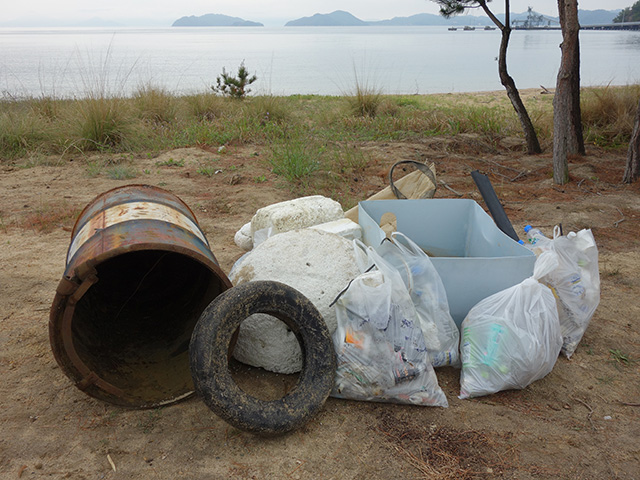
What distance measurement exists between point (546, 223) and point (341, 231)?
2691 millimetres

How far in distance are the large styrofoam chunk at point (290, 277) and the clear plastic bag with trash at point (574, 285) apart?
1.25 metres

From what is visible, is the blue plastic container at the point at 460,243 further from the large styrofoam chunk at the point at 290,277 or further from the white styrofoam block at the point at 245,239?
the white styrofoam block at the point at 245,239

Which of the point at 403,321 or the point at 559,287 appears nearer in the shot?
the point at 403,321

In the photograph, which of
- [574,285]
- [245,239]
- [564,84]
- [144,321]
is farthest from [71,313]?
[564,84]

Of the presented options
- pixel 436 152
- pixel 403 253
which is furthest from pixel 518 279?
pixel 436 152

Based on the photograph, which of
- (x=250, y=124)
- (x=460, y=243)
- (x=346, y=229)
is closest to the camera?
(x=346, y=229)

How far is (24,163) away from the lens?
766cm

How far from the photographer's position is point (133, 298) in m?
3.50

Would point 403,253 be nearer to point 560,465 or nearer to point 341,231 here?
point 341,231

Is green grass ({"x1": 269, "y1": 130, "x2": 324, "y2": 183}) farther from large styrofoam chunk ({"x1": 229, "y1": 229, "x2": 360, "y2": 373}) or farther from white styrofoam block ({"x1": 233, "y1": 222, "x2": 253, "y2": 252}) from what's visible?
large styrofoam chunk ({"x1": 229, "y1": 229, "x2": 360, "y2": 373})

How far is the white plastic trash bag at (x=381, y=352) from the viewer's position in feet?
8.59

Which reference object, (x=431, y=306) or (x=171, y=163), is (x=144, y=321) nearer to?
(x=431, y=306)

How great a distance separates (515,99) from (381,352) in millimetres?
6244

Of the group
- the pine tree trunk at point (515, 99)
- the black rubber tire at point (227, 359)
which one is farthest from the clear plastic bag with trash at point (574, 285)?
the pine tree trunk at point (515, 99)
